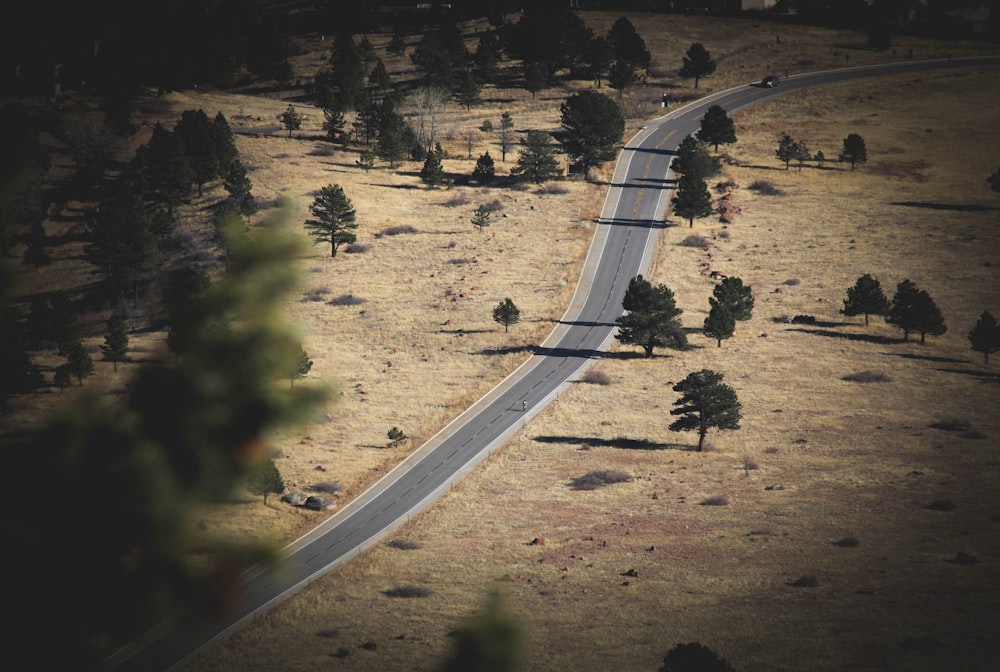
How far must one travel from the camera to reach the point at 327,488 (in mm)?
65500

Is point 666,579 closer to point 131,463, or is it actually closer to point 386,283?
point 131,463

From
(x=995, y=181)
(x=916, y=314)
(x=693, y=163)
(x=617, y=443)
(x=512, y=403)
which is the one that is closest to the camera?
(x=617, y=443)

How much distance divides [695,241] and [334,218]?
4811 cm

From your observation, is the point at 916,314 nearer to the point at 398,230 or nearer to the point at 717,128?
the point at 717,128

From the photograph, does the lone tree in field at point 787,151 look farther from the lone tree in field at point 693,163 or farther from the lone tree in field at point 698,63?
the lone tree in field at point 698,63

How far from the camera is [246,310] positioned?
3459 millimetres

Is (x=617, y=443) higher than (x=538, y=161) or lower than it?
lower

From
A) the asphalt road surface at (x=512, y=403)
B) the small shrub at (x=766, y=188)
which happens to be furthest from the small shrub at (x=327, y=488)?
the small shrub at (x=766, y=188)

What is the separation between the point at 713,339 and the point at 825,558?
161ft

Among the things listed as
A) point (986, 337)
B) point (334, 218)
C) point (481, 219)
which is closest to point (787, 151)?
point (481, 219)

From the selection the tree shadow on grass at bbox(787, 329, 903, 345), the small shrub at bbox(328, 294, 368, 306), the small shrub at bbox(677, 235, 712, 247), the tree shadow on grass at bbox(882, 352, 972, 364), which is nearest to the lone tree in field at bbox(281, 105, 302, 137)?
the small shrub at bbox(328, 294, 368, 306)

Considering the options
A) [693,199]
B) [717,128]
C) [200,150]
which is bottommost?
[693,199]

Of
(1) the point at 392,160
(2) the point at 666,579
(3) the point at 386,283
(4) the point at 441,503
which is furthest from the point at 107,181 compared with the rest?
(2) the point at 666,579

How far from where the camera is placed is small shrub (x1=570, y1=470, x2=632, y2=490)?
6381 cm
